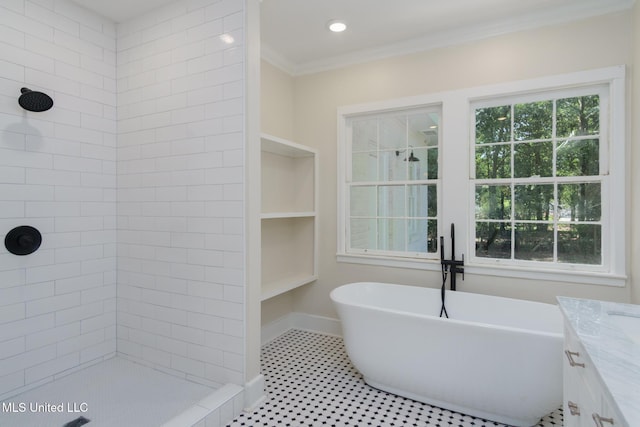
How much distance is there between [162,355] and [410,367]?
1.72 metres

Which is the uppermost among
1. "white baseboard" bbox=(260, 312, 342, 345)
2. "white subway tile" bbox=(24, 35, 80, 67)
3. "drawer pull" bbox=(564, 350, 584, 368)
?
"white subway tile" bbox=(24, 35, 80, 67)

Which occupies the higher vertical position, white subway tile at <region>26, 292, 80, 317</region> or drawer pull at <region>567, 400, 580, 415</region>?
white subway tile at <region>26, 292, 80, 317</region>

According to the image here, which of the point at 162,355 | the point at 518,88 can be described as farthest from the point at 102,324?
the point at 518,88

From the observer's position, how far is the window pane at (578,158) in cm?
243

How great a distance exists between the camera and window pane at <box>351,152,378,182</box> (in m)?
3.25

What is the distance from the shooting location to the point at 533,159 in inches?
103

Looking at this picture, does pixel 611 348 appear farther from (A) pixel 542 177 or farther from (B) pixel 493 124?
(B) pixel 493 124

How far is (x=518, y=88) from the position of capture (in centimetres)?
254

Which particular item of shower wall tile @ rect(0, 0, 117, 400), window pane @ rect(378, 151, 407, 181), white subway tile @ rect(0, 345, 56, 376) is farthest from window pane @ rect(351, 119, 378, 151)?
white subway tile @ rect(0, 345, 56, 376)

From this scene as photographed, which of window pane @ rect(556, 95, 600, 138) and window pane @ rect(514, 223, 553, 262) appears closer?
window pane @ rect(556, 95, 600, 138)

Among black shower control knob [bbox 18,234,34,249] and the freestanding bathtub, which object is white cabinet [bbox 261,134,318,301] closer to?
the freestanding bathtub

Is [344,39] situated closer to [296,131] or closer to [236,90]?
[296,131]

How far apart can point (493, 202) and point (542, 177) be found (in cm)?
39

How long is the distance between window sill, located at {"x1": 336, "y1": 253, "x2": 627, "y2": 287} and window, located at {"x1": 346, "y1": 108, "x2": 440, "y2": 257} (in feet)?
0.33
